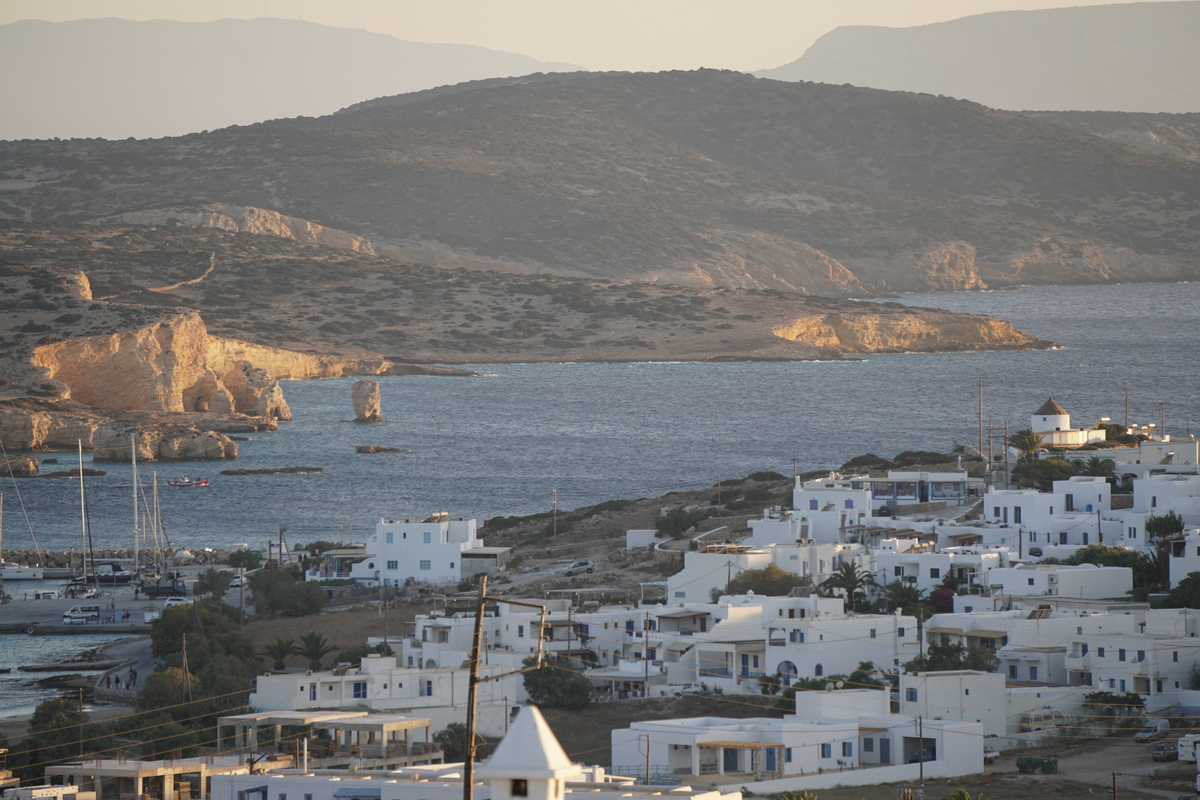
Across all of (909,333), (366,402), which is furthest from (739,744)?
(909,333)

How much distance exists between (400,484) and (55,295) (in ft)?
151

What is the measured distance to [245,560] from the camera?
4503cm

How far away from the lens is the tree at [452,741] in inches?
874

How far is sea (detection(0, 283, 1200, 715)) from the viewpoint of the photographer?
61812 millimetres

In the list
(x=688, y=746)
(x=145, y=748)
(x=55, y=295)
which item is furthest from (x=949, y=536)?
(x=55, y=295)

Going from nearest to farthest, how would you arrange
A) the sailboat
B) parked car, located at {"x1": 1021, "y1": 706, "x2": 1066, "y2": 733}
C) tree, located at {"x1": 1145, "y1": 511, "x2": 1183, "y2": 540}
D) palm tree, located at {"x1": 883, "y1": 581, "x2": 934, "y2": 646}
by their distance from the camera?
1. parked car, located at {"x1": 1021, "y1": 706, "x2": 1066, "y2": 733}
2. palm tree, located at {"x1": 883, "y1": 581, "x2": 934, "y2": 646}
3. tree, located at {"x1": 1145, "y1": 511, "x2": 1183, "y2": 540}
4. the sailboat

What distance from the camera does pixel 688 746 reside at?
21312 mm

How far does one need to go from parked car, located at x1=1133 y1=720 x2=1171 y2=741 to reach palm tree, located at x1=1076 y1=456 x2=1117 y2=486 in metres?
18.0

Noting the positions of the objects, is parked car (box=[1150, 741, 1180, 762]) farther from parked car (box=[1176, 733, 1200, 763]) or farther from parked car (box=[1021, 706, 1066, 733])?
parked car (box=[1021, 706, 1066, 733])

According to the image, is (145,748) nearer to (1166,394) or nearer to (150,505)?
(150,505)

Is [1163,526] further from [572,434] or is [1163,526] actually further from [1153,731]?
[572,434]

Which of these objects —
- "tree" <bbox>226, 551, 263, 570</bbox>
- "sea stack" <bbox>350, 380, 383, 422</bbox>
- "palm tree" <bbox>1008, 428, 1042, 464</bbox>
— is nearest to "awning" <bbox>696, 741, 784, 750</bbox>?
"tree" <bbox>226, 551, 263, 570</bbox>

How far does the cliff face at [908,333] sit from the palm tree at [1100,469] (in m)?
106

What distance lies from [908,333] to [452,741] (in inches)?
5267
